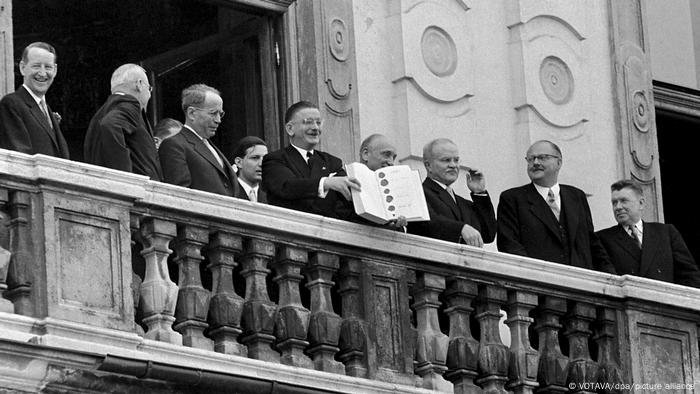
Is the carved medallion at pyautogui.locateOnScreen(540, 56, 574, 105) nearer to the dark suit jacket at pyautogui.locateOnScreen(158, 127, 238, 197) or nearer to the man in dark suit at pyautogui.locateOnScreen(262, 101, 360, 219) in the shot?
the man in dark suit at pyautogui.locateOnScreen(262, 101, 360, 219)

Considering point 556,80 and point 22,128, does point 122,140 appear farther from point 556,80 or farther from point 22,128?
point 556,80

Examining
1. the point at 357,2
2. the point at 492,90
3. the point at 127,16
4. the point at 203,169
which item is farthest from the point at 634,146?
the point at 203,169

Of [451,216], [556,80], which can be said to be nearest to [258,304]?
[451,216]

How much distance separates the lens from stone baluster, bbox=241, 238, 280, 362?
12.0 meters

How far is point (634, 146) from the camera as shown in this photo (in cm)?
1688

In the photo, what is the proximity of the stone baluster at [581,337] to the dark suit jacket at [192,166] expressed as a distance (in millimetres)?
2223

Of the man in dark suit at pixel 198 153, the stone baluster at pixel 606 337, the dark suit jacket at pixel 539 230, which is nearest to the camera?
the man in dark suit at pixel 198 153

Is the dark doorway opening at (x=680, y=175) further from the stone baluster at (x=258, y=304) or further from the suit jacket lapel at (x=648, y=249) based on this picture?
the stone baluster at (x=258, y=304)

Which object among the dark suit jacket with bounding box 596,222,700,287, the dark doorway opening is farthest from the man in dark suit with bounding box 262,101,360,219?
the dark doorway opening

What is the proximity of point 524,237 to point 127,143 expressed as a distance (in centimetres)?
290

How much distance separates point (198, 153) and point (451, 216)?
1.69 meters

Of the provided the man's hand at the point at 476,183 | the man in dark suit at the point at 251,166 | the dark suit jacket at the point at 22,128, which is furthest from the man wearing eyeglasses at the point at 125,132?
the man's hand at the point at 476,183

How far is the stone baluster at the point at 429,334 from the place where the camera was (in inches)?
500

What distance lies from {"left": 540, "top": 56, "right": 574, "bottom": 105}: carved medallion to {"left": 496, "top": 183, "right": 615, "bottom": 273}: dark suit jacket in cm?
250
